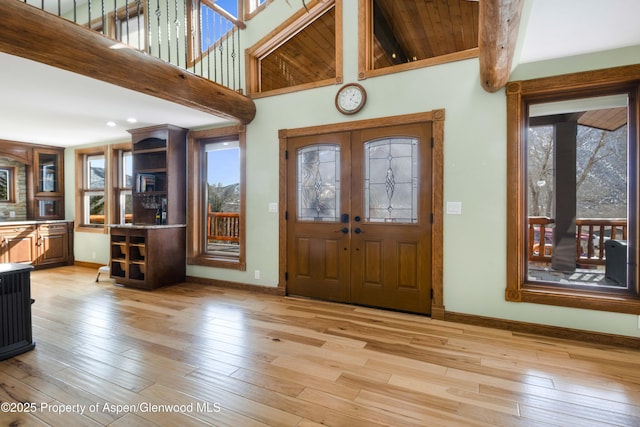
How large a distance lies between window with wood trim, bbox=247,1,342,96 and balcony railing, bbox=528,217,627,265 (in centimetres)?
275

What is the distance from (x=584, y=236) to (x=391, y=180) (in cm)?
192

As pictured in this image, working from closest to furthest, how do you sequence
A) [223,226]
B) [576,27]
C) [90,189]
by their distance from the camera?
[576,27] < [223,226] < [90,189]

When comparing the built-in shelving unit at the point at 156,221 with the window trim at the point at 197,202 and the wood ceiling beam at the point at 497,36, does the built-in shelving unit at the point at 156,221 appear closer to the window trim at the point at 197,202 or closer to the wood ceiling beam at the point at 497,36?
the window trim at the point at 197,202

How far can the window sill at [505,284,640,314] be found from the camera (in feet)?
9.01

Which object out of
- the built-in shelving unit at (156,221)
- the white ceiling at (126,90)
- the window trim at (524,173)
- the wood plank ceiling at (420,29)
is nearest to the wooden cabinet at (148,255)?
the built-in shelving unit at (156,221)

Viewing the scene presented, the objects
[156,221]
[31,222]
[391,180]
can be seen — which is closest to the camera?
[391,180]

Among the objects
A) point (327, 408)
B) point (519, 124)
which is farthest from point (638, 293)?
point (327, 408)

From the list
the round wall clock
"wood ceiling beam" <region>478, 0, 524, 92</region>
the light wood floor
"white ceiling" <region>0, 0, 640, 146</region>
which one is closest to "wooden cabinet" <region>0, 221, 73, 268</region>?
"white ceiling" <region>0, 0, 640, 146</region>

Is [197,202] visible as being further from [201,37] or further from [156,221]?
[201,37]

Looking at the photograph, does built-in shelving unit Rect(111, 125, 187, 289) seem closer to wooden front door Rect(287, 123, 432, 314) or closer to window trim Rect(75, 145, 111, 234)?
window trim Rect(75, 145, 111, 234)

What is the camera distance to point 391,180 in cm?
360

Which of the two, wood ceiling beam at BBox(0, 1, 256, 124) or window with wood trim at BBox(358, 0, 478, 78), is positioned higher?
window with wood trim at BBox(358, 0, 478, 78)

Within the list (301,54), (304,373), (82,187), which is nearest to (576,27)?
(301,54)

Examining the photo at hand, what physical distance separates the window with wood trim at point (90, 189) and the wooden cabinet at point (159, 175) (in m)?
1.47
